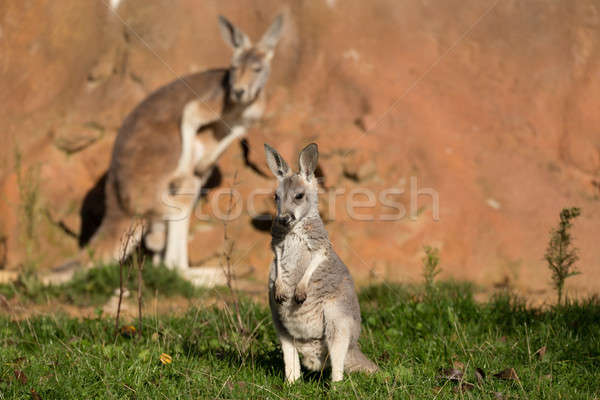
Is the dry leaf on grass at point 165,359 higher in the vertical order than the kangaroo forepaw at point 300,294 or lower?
lower

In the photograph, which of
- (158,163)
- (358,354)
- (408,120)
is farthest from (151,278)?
(408,120)

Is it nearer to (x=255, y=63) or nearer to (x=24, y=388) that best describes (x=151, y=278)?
(x=255, y=63)

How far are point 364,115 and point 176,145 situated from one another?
2.57m

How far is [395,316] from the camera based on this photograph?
377 centimetres

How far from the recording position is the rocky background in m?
6.84

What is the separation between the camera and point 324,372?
310cm

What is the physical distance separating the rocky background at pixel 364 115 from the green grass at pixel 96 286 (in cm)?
116

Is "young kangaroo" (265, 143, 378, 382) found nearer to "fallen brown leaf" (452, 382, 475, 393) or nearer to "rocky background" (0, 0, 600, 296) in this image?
"fallen brown leaf" (452, 382, 475, 393)

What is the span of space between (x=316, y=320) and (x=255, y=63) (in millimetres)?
4334

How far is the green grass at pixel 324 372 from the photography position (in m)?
2.71

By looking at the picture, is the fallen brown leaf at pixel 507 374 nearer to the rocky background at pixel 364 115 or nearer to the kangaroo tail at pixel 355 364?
the kangaroo tail at pixel 355 364

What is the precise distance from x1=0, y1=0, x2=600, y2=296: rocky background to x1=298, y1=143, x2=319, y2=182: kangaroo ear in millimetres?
3795

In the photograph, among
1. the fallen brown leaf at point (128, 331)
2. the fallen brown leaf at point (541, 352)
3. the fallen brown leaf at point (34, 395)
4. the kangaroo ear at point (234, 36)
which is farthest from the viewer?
the kangaroo ear at point (234, 36)

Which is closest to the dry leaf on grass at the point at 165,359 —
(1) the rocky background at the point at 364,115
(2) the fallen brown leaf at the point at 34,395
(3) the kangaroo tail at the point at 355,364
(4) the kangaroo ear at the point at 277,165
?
(2) the fallen brown leaf at the point at 34,395
